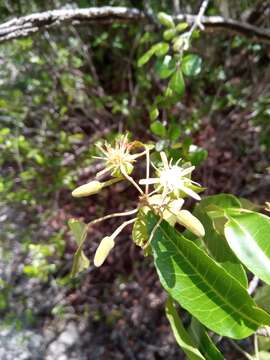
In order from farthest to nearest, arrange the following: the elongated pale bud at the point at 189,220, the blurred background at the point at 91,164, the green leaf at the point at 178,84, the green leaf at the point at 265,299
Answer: the blurred background at the point at 91,164 < the green leaf at the point at 178,84 < the green leaf at the point at 265,299 < the elongated pale bud at the point at 189,220

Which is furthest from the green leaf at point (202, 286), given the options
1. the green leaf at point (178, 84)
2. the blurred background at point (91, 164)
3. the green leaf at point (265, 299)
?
the blurred background at point (91, 164)

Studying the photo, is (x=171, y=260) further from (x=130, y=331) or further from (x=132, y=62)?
(x=132, y=62)

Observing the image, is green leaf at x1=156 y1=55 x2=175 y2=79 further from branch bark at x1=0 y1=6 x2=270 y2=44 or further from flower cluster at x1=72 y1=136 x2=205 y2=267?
flower cluster at x1=72 y1=136 x2=205 y2=267

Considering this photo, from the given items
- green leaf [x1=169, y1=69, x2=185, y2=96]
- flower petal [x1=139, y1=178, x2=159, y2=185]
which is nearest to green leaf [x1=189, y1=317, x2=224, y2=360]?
flower petal [x1=139, y1=178, x2=159, y2=185]

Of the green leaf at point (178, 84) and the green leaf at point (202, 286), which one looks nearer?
the green leaf at point (202, 286)

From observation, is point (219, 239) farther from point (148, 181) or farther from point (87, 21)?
point (87, 21)

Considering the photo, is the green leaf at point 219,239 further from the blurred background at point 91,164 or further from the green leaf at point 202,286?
the blurred background at point 91,164
